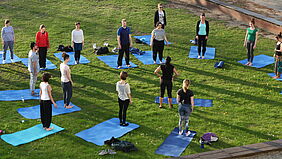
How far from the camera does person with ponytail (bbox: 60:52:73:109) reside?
1508 centimetres

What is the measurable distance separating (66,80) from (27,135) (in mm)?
2523

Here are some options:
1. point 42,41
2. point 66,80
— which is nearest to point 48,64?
point 42,41

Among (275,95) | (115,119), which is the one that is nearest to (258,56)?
(275,95)

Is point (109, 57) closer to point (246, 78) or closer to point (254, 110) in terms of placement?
point (246, 78)

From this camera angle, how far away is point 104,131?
45.5ft

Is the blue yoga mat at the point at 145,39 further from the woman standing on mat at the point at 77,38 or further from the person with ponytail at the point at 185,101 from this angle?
the person with ponytail at the point at 185,101

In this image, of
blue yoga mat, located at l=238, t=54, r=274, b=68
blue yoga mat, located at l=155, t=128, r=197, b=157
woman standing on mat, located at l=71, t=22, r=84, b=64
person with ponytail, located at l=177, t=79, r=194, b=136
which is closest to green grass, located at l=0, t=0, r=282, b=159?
blue yoga mat, located at l=155, t=128, r=197, b=157

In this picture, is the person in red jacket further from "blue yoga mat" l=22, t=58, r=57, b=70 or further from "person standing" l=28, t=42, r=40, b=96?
"person standing" l=28, t=42, r=40, b=96

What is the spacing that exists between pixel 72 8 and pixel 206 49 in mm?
10919

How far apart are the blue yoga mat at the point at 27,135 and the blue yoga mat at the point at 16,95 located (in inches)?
104

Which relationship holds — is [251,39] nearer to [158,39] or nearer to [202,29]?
[202,29]

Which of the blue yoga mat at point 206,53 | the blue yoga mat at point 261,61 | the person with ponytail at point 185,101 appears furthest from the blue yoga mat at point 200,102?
the blue yoga mat at point 206,53

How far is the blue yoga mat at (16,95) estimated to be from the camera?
16.4 metres

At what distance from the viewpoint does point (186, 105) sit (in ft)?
44.1
